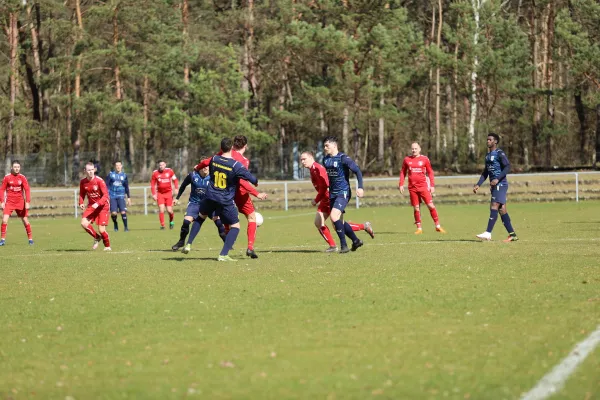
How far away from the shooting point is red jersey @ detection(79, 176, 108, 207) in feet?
62.2

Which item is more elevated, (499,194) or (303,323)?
(499,194)

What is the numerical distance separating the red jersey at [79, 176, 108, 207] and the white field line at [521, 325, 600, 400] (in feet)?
42.1

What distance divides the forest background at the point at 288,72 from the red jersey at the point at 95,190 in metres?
34.0

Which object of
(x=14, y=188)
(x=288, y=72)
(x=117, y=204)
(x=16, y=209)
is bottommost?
(x=117, y=204)

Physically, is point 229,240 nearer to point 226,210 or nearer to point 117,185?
point 226,210

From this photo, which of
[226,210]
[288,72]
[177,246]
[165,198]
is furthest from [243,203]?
[288,72]

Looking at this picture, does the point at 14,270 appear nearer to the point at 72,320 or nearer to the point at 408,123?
the point at 72,320

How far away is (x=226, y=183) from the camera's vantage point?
1511 centimetres

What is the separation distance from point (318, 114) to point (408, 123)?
11431 millimetres

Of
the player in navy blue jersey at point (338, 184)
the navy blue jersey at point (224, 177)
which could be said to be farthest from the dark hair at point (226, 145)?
the player in navy blue jersey at point (338, 184)

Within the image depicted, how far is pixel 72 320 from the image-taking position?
9.62 meters

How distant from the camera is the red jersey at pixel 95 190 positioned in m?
18.9

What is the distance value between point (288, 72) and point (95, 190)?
44.1m

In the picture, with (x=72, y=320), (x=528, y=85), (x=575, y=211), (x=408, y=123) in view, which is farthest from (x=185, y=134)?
(x=72, y=320)
